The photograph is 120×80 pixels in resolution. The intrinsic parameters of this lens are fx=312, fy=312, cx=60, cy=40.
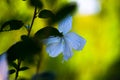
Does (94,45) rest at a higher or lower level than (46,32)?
lower

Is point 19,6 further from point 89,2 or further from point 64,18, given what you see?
point 89,2

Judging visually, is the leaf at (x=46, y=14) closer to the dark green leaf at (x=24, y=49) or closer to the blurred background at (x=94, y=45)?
the dark green leaf at (x=24, y=49)

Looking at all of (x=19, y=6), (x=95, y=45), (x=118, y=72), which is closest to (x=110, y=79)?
(x=118, y=72)

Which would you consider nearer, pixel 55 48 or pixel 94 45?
pixel 55 48

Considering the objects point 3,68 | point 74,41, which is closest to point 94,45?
point 74,41

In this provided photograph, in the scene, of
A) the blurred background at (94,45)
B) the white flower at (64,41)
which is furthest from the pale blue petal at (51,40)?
the blurred background at (94,45)

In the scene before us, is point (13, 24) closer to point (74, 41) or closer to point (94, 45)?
point (74, 41)

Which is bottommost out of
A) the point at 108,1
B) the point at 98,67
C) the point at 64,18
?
the point at 98,67
